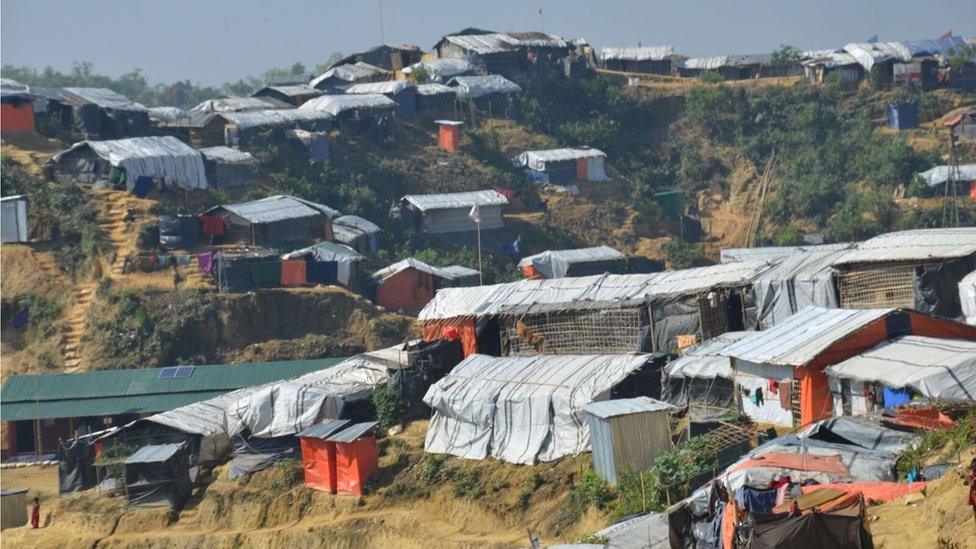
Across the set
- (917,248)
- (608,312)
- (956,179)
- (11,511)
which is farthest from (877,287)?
(956,179)

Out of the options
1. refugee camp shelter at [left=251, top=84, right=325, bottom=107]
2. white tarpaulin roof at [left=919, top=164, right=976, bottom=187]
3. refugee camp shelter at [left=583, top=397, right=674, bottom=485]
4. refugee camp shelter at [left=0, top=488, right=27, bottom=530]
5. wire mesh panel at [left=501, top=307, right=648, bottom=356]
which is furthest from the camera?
refugee camp shelter at [left=251, top=84, right=325, bottom=107]

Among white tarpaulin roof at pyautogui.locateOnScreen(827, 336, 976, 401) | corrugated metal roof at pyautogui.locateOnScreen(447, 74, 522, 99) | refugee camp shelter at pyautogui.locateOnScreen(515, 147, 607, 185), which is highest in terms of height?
corrugated metal roof at pyautogui.locateOnScreen(447, 74, 522, 99)

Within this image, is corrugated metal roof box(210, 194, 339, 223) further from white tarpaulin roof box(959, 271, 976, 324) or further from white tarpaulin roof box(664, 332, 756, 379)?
white tarpaulin roof box(959, 271, 976, 324)

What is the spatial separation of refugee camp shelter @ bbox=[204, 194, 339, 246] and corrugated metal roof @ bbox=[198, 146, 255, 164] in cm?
275

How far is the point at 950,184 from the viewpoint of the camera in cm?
4491

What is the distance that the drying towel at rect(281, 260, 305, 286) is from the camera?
36031 mm

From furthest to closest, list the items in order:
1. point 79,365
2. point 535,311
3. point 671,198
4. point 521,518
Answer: point 671,198, point 79,365, point 535,311, point 521,518

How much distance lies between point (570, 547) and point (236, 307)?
20067 mm

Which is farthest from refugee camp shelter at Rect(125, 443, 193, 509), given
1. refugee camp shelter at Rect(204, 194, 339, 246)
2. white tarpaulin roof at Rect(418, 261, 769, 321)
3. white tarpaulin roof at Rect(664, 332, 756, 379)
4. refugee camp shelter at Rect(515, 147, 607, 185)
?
refugee camp shelter at Rect(515, 147, 607, 185)

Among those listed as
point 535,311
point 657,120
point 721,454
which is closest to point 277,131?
point 657,120

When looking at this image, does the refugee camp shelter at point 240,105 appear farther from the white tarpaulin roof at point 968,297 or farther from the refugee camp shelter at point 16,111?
the white tarpaulin roof at point 968,297

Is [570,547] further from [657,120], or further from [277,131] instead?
[657,120]

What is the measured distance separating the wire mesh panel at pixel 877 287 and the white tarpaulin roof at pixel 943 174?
20704mm

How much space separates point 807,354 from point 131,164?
23.9 meters
